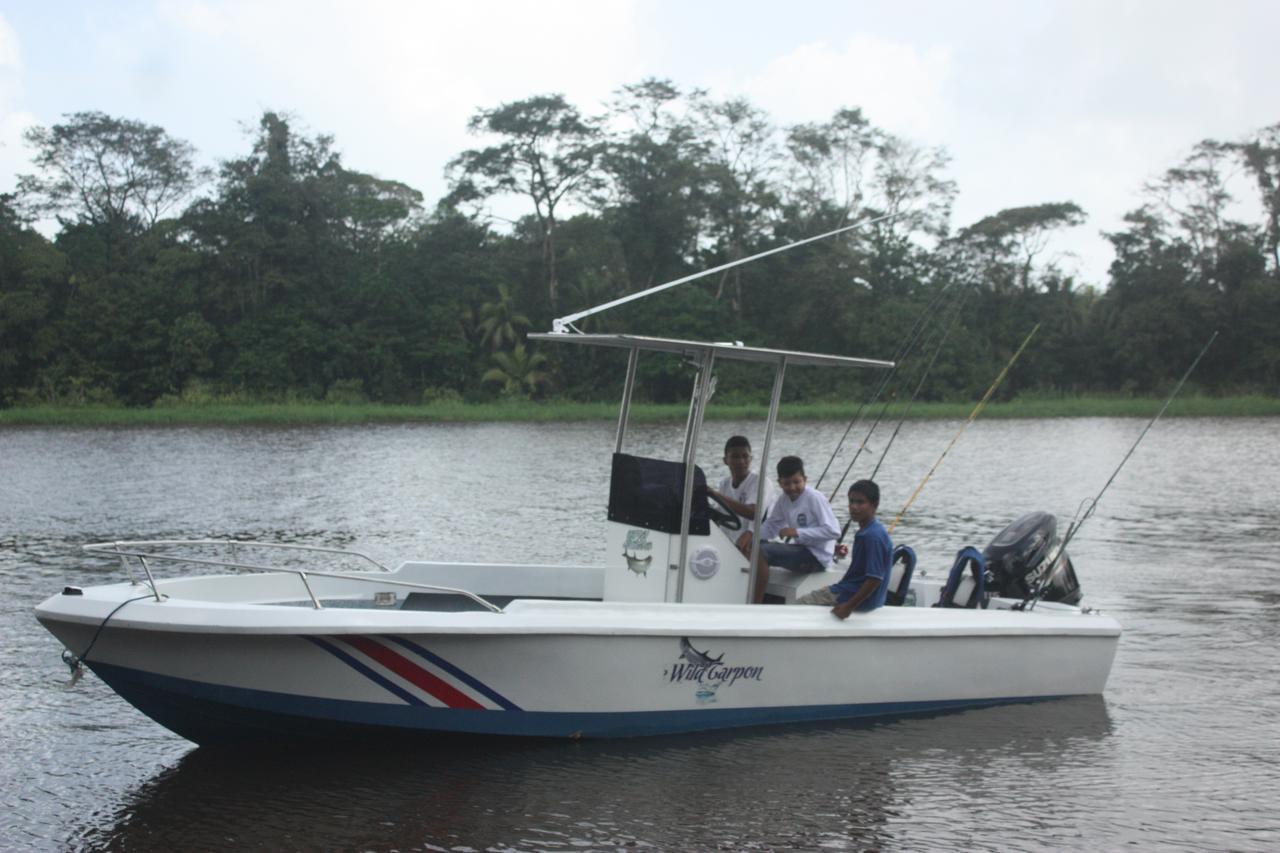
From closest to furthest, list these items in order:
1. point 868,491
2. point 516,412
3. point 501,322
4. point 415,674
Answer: point 415,674 → point 868,491 → point 516,412 → point 501,322

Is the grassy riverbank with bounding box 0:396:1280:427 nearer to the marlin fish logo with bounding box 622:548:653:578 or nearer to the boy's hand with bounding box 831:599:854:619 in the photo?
the marlin fish logo with bounding box 622:548:653:578

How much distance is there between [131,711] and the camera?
7586 millimetres

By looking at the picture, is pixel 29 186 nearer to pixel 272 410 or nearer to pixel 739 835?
pixel 272 410

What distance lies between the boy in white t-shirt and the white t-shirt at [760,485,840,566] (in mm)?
107

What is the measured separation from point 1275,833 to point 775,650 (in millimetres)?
2456

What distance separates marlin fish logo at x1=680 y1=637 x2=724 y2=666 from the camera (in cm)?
643

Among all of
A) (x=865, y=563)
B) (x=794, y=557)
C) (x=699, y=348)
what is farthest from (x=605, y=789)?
(x=699, y=348)

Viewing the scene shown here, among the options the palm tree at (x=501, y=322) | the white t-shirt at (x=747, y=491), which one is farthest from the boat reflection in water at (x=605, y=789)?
the palm tree at (x=501, y=322)

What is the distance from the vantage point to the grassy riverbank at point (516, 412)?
125 ft

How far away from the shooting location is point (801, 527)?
24.4 ft

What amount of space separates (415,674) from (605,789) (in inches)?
42.2

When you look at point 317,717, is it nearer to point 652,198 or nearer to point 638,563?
point 638,563

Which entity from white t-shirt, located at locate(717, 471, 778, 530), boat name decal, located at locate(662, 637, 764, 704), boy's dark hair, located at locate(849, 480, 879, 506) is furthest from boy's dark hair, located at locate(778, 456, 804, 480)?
boat name decal, located at locate(662, 637, 764, 704)

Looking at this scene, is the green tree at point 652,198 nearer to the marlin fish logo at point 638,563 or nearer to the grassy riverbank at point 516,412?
the grassy riverbank at point 516,412
